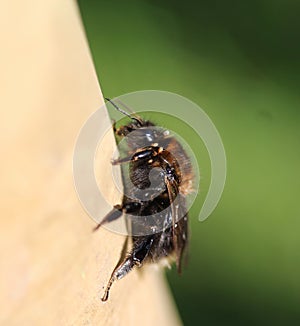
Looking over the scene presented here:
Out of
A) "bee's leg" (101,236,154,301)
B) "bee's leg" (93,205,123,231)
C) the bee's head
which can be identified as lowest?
"bee's leg" (101,236,154,301)

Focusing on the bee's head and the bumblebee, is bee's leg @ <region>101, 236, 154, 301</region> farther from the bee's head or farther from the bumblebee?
the bee's head

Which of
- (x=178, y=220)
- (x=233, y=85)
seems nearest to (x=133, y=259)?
(x=178, y=220)

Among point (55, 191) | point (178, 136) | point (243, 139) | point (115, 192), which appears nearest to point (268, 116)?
point (243, 139)

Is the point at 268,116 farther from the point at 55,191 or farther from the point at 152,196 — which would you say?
the point at 55,191

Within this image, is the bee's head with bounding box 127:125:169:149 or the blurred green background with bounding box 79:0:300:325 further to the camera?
the blurred green background with bounding box 79:0:300:325

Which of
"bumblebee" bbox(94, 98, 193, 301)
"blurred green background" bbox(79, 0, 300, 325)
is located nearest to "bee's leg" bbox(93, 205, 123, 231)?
"bumblebee" bbox(94, 98, 193, 301)

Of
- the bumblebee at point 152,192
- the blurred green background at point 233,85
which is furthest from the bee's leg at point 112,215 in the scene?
the blurred green background at point 233,85
